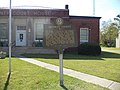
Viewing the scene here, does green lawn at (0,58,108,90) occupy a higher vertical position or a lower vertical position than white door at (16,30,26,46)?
lower

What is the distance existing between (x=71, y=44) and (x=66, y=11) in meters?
22.8

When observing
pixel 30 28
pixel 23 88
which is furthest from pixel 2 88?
pixel 30 28

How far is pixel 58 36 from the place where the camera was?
32.3ft

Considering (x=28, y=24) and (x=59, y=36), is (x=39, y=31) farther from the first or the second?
(x=59, y=36)

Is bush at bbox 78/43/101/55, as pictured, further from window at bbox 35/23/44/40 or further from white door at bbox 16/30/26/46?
white door at bbox 16/30/26/46

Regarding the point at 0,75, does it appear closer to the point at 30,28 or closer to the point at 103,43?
the point at 30,28

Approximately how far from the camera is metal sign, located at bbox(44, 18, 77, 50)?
988 cm

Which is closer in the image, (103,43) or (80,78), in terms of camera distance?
(80,78)

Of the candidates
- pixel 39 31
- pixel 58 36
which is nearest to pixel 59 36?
pixel 58 36

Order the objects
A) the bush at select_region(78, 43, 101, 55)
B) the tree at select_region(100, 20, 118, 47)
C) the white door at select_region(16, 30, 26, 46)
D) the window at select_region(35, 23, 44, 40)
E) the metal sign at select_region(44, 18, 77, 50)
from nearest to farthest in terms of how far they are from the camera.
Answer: the metal sign at select_region(44, 18, 77, 50)
the bush at select_region(78, 43, 101, 55)
the window at select_region(35, 23, 44, 40)
the white door at select_region(16, 30, 26, 46)
the tree at select_region(100, 20, 118, 47)

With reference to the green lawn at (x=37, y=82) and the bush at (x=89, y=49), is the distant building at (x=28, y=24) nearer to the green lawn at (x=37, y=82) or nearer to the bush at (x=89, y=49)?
the bush at (x=89, y=49)

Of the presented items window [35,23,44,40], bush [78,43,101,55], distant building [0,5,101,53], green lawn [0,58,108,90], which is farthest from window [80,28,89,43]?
green lawn [0,58,108,90]

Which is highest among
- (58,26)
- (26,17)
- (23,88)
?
(26,17)

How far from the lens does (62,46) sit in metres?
9.90
